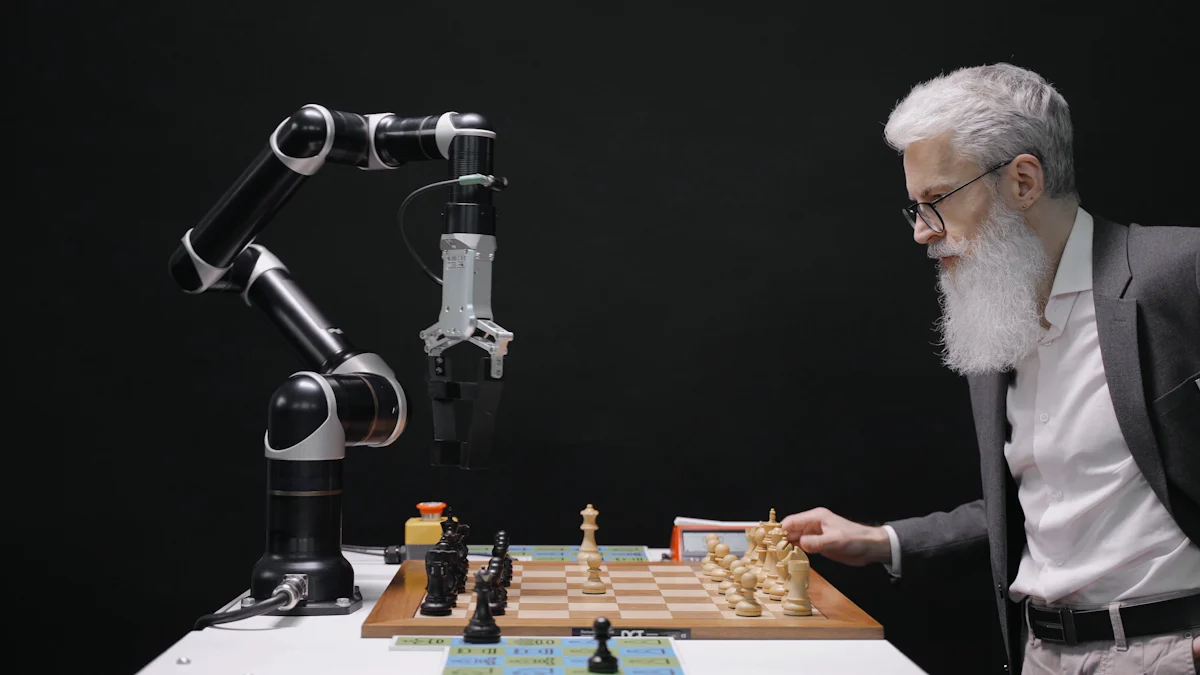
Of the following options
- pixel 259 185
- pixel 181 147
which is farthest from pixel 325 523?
pixel 181 147

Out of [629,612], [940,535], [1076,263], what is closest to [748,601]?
[629,612]

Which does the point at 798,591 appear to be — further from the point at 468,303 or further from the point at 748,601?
the point at 468,303

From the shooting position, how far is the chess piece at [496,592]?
1.90 m

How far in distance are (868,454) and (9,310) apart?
277 centimetres

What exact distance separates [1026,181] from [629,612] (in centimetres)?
111

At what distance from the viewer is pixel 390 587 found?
2205mm

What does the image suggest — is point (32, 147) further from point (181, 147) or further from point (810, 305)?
point (810, 305)

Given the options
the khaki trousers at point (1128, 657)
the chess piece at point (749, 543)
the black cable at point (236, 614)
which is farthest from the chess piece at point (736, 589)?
the black cable at point (236, 614)

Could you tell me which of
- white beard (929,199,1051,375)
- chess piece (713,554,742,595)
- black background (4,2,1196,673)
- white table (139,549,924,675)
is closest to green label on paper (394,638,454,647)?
white table (139,549,924,675)

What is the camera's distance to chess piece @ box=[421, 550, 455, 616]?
75.8 inches

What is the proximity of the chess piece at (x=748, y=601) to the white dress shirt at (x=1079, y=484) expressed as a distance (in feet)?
1.81

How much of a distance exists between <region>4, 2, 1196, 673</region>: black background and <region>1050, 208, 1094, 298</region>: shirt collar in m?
1.45

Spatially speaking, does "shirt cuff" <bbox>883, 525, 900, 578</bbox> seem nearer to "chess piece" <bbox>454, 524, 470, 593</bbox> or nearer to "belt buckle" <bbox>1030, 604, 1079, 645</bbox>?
"belt buckle" <bbox>1030, 604, 1079, 645</bbox>

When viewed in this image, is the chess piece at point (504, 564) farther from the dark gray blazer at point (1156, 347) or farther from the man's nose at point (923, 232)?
the dark gray blazer at point (1156, 347)
